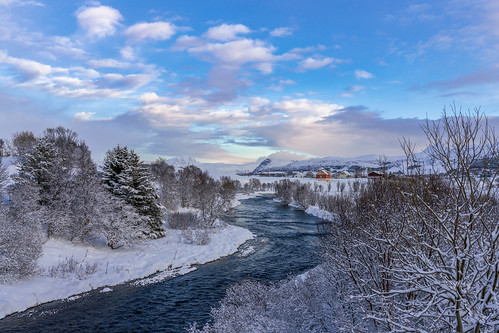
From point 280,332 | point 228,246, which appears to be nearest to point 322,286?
point 280,332

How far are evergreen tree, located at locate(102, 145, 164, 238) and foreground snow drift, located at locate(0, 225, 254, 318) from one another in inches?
156

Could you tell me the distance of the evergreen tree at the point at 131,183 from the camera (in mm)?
33688

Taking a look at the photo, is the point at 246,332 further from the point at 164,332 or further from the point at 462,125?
the point at 462,125

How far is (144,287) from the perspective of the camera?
2289 cm

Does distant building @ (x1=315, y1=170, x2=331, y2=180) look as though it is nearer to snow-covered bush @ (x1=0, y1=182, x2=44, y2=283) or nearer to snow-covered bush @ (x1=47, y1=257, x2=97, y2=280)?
snow-covered bush @ (x1=47, y1=257, x2=97, y2=280)

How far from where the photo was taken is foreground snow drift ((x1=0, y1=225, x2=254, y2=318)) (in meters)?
19.6

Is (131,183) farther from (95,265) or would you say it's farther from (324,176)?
(324,176)

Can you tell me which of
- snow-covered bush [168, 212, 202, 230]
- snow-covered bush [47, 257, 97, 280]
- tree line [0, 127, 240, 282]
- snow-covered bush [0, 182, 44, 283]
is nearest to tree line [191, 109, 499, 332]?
snow-covered bush [47, 257, 97, 280]

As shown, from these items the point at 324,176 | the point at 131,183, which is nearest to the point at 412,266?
the point at 131,183

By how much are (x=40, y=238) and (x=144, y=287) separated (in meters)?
10.2

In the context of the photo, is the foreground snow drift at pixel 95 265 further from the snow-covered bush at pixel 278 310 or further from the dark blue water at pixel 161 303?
the snow-covered bush at pixel 278 310

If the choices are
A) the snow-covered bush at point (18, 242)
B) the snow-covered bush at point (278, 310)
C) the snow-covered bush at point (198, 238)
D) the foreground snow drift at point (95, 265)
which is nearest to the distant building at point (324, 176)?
the foreground snow drift at point (95, 265)

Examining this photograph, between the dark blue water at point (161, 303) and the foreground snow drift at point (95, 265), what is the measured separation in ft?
3.69

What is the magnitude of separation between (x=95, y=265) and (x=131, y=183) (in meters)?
11.7
